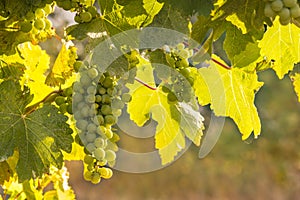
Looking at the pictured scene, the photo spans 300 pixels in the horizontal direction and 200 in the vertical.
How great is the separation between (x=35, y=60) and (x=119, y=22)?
306 mm

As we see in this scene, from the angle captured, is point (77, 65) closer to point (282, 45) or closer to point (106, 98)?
point (106, 98)

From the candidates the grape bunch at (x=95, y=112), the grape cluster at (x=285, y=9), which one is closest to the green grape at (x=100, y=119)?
the grape bunch at (x=95, y=112)

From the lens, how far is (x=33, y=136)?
104cm

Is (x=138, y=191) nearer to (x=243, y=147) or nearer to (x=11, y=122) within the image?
(x=243, y=147)

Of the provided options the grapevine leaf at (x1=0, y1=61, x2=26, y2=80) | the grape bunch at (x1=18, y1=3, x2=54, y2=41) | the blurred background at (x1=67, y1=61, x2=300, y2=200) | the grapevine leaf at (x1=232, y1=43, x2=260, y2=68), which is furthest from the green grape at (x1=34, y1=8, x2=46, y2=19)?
the blurred background at (x1=67, y1=61, x2=300, y2=200)

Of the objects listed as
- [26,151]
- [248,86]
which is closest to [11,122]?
[26,151]

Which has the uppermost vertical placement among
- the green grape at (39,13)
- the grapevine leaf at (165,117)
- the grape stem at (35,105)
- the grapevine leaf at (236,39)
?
the grapevine leaf at (236,39)

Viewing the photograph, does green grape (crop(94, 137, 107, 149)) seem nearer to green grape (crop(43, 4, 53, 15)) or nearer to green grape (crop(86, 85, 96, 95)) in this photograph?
green grape (crop(86, 85, 96, 95))

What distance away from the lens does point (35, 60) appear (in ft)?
4.20

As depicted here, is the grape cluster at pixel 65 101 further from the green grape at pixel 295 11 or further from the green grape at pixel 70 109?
the green grape at pixel 295 11

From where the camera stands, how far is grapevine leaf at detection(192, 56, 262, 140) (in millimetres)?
1221

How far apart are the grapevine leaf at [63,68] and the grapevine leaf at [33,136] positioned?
0.12 meters

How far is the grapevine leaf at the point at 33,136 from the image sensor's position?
103 cm

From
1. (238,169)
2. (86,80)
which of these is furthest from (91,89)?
(238,169)
